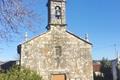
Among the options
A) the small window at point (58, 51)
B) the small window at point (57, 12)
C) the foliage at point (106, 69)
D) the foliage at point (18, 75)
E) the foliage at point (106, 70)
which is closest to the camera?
the foliage at point (18, 75)

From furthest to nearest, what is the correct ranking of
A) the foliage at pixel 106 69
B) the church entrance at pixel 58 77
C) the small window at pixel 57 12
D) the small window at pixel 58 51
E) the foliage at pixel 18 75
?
the foliage at pixel 106 69
the small window at pixel 58 51
the church entrance at pixel 58 77
the small window at pixel 57 12
the foliage at pixel 18 75

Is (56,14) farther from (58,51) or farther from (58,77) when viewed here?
(58,77)

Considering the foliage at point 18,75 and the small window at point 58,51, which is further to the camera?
the small window at point 58,51

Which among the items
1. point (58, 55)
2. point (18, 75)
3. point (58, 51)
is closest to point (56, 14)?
point (58, 51)

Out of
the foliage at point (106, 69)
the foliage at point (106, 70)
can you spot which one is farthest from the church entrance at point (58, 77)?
the foliage at point (106, 69)

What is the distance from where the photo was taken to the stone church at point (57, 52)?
29250 millimetres

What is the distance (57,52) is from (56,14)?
3.57 meters

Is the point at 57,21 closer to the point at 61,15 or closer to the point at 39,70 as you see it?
the point at 61,15

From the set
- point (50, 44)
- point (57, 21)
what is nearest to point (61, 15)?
point (57, 21)

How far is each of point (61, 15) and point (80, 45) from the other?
3461 millimetres

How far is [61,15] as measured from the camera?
2953 cm

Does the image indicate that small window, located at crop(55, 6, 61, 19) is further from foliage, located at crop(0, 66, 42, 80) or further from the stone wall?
foliage, located at crop(0, 66, 42, 80)

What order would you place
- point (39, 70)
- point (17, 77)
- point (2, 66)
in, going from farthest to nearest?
point (2, 66) → point (39, 70) → point (17, 77)

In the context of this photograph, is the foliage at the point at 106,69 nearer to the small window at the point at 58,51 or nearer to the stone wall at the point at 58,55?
the stone wall at the point at 58,55
